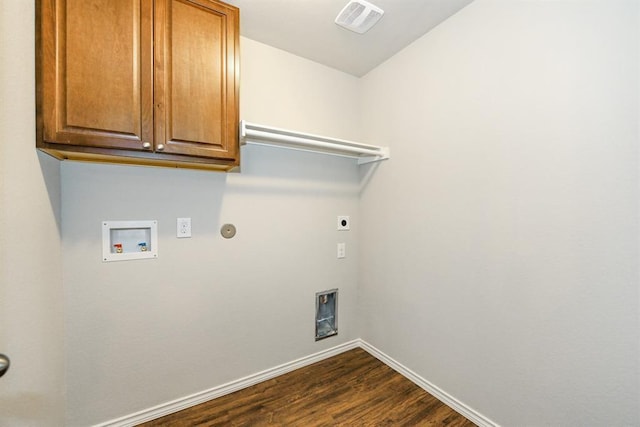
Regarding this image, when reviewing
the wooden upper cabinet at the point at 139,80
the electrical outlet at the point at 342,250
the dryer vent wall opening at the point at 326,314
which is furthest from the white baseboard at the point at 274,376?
the wooden upper cabinet at the point at 139,80

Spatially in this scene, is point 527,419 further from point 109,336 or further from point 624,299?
point 109,336

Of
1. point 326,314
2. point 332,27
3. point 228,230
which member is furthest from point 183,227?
point 332,27

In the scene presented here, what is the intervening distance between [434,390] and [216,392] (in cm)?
153

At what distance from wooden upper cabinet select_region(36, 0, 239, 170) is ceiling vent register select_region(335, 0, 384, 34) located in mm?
676

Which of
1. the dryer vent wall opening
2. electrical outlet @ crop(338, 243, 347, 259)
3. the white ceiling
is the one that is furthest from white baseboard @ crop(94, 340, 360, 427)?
the white ceiling


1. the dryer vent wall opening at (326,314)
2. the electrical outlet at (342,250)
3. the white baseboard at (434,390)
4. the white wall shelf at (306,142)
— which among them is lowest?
the white baseboard at (434,390)

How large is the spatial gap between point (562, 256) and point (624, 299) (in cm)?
24

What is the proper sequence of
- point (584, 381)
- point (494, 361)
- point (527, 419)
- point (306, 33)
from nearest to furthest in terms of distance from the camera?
point (584, 381)
point (527, 419)
point (494, 361)
point (306, 33)

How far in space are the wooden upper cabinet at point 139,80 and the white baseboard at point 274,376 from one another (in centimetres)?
154

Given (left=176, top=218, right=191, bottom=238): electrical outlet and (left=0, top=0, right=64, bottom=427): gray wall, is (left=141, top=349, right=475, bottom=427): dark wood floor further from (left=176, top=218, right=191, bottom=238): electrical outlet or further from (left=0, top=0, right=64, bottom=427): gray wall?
(left=176, top=218, right=191, bottom=238): electrical outlet

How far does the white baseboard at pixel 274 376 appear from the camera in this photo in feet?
5.04

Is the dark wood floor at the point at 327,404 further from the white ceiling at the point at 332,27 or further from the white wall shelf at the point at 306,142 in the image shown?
the white ceiling at the point at 332,27

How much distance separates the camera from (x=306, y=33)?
1815mm

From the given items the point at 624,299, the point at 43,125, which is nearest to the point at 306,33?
Answer: the point at 43,125
